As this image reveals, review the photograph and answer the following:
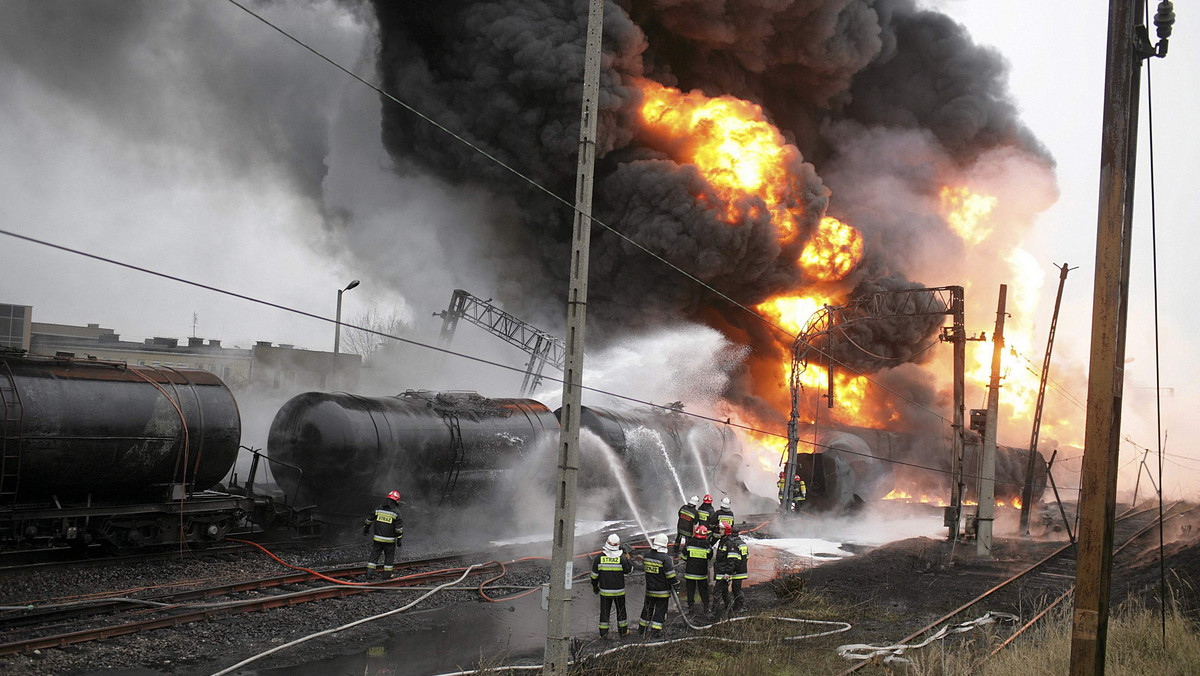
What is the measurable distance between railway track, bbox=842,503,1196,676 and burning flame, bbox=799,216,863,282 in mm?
13592

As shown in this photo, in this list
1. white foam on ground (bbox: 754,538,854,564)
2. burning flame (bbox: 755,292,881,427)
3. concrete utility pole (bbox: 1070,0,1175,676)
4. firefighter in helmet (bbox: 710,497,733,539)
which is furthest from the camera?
burning flame (bbox: 755,292,881,427)

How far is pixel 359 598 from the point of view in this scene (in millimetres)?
12125

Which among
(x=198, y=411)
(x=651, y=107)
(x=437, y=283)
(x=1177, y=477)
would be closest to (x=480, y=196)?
(x=437, y=283)

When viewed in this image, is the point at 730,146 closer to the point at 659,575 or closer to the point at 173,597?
the point at 659,575

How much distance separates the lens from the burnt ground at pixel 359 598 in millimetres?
8945

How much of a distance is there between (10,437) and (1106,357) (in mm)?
13637

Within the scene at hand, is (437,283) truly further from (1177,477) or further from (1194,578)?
(1177,477)

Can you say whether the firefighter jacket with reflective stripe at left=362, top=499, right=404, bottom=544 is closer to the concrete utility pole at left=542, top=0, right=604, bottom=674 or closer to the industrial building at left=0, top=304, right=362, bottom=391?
the concrete utility pole at left=542, top=0, right=604, bottom=674

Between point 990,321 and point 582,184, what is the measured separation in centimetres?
4453

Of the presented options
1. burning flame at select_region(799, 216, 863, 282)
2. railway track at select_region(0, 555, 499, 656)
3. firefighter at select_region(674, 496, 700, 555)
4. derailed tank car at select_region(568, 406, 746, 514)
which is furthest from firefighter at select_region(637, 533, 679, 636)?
burning flame at select_region(799, 216, 863, 282)

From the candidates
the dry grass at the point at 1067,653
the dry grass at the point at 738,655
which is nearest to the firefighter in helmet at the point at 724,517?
the dry grass at the point at 738,655

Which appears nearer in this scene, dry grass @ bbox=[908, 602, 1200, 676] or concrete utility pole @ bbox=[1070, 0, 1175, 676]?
concrete utility pole @ bbox=[1070, 0, 1175, 676]

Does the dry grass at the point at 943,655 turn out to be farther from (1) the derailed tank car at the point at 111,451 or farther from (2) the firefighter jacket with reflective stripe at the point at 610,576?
(1) the derailed tank car at the point at 111,451

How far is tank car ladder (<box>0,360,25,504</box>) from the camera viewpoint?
38.3 ft
